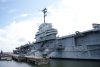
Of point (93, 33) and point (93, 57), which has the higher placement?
point (93, 33)

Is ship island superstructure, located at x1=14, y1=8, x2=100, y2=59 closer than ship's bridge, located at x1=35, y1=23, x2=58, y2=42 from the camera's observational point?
Yes

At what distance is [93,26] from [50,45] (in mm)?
18421

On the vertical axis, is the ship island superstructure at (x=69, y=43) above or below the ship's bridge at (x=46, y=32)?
below

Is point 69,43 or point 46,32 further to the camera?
point 46,32

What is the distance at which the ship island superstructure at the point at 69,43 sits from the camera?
33969 millimetres

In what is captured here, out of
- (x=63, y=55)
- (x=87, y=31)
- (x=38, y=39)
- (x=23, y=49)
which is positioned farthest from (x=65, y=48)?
(x=23, y=49)

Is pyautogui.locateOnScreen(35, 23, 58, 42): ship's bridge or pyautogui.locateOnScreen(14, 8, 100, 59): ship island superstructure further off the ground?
pyautogui.locateOnScreen(35, 23, 58, 42): ship's bridge

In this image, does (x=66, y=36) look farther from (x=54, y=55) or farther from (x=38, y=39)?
(x=38, y=39)

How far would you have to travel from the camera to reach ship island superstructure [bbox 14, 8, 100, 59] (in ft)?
111

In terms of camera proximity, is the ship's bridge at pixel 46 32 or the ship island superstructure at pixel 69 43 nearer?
the ship island superstructure at pixel 69 43

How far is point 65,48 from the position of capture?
141 ft

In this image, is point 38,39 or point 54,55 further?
point 38,39

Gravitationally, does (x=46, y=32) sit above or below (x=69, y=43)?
above

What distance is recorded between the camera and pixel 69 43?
41688 mm
